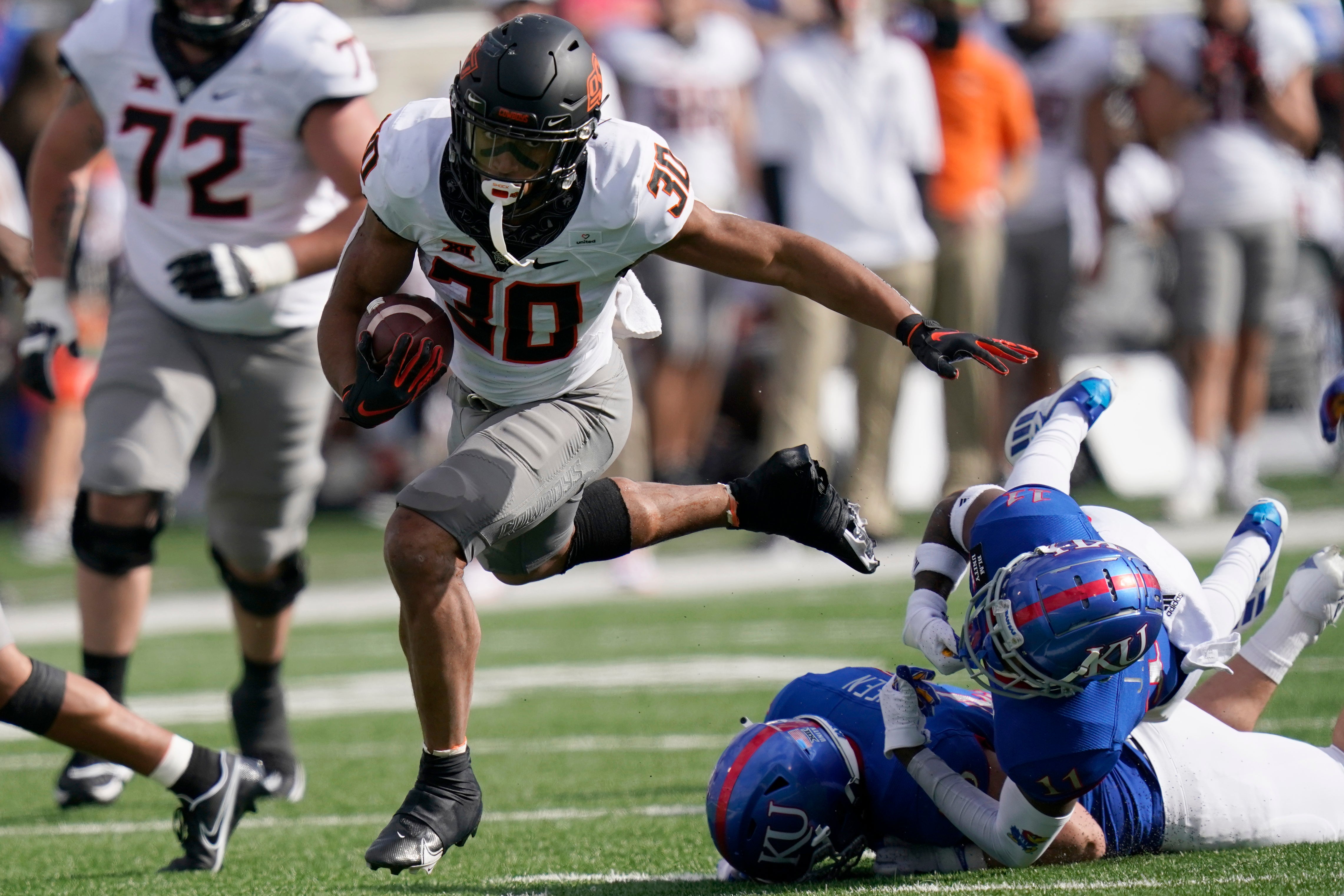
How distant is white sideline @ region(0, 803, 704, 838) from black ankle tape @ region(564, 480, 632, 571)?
0.62 m

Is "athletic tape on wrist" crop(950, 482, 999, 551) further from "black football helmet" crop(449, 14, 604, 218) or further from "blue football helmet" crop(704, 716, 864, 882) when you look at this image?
"black football helmet" crop(449, 14, 604, 218)

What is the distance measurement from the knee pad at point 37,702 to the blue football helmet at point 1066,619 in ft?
6.06

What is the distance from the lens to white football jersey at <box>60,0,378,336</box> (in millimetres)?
4438

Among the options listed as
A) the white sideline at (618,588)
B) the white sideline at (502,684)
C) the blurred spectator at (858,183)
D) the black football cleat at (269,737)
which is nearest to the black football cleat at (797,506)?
the black football cleat at (269,737)

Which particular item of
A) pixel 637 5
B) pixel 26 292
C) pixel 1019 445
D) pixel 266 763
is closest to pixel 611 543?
pixel 1019 445

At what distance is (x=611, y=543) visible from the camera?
3848 millimetres

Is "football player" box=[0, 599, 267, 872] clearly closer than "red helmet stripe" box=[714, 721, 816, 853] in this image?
No

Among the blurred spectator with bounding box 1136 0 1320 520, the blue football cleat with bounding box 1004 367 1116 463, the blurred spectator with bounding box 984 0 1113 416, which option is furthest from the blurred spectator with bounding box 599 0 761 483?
the blue football cleat with bounding box 1004 367 1116 463

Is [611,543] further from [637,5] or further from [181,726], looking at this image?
[637,5]

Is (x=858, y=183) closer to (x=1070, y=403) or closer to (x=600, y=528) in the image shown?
(x=1070, y=403)

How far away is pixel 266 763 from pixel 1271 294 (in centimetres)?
579

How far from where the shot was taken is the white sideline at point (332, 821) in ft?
13.1

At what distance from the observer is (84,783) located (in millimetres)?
4410

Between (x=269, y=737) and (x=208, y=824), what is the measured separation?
0.95 m
